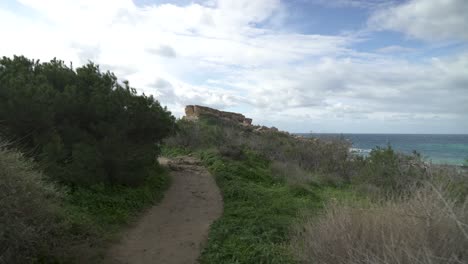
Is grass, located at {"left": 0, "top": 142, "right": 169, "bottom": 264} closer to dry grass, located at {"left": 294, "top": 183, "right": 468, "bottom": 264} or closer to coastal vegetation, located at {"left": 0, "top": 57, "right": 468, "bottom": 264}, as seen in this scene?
coastal vegetation, located at {"left": 0, "top": 57, "right": 468, "bottom": 264}

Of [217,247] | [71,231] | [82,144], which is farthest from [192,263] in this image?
[82,144]

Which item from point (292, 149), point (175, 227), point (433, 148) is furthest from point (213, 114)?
point (175, 227)

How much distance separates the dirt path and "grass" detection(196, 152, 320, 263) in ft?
1.04

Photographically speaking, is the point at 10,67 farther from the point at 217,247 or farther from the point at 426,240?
the point at 426,240

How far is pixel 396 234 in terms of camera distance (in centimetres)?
411

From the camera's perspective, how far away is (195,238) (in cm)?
745

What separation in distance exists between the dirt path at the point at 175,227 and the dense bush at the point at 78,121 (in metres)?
1.54

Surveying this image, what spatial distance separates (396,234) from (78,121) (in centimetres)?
912

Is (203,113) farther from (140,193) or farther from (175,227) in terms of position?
(175,227)

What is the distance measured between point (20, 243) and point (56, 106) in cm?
583

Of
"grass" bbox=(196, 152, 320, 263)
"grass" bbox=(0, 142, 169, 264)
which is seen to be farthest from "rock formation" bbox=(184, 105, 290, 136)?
"grass" bbox=(0, 142, 169, 264)

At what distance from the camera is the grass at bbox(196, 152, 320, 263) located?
624 cm

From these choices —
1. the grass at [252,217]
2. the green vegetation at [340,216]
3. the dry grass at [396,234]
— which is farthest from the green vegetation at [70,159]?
the dry grass at [396,234]

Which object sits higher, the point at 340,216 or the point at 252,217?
the point at 340,216
